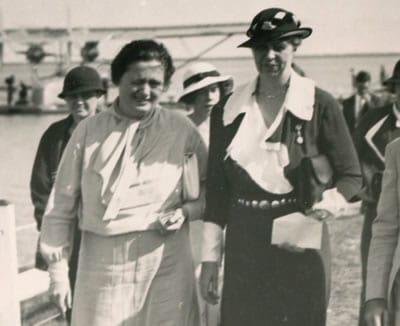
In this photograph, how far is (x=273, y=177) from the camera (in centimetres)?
220

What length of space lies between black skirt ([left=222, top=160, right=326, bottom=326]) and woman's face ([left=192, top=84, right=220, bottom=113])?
49.6 inches

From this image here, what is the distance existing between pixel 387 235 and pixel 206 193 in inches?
27.6

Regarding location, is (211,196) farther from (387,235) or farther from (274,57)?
(387,235)

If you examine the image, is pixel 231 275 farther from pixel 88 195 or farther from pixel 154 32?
pixel 154 32

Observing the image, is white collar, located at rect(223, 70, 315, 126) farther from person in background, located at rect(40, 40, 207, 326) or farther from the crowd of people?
person in background, located at rect(40, 40, 207, 326)

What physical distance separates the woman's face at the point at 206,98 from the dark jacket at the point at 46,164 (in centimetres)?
72

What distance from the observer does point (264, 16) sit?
2.25 metres

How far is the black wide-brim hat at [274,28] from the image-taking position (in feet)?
7.22

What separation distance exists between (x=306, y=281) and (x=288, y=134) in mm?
493

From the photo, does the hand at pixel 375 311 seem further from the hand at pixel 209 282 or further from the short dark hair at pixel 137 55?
the short dark hair at pixel 137 55

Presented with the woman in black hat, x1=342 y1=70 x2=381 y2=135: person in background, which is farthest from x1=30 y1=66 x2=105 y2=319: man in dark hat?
x1=342 y1=70 x2=381 y2=135: person in background

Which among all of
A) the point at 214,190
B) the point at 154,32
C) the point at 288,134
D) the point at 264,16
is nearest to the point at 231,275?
the point at 214,190

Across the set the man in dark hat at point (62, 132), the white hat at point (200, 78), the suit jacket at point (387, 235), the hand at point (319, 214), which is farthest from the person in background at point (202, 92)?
the suit jacket at point (387, 235)

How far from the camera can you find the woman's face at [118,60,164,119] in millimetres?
2281
